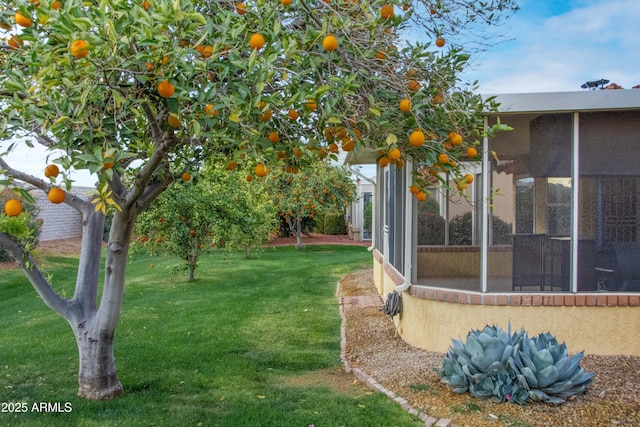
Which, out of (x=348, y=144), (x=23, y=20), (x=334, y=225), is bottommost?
(x=334, y=225)

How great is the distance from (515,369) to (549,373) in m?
0.27

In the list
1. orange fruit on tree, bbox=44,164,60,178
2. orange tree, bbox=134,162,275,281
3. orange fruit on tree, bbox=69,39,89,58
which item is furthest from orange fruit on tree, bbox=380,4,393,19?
orange tree, bbox=134,162,275,281

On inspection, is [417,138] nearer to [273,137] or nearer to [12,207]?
[273,137]

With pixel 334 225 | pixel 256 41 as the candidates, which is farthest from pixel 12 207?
pixel 334 225

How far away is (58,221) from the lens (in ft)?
75.1

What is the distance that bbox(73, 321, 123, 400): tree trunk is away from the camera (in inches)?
193

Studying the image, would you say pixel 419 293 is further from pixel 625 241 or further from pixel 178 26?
pixel 178 26

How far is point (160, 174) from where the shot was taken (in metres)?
4.73

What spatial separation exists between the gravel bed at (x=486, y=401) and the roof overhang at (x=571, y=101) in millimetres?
2333

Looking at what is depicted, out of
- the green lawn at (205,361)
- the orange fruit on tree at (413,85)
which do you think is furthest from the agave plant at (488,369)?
the orange fruit on tree at (413,85)

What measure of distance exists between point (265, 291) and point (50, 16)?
9021 mm

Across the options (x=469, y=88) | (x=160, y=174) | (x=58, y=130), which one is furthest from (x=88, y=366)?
(x=469, y=88)

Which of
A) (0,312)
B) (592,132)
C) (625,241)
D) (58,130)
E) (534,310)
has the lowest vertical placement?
(0,312)

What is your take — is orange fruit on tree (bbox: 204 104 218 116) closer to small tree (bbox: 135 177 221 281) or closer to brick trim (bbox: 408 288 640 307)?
brick trim (bbox: 408 288 640 307)
